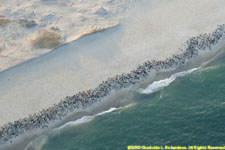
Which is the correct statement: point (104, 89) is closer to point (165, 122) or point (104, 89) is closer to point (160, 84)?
point (160, 84)

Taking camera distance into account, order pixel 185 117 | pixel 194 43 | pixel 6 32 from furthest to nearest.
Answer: pixel 6 32 → pixel 194 43 → pixel 185 117

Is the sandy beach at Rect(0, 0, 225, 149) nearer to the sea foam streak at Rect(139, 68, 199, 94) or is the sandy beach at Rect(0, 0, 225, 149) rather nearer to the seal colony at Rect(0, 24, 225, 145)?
the seal colony at Rect(0, 24, 225, 145)

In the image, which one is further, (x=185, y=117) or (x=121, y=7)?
(x=121, y=7)

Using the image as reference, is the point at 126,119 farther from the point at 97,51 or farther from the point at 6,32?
the point at 6,32

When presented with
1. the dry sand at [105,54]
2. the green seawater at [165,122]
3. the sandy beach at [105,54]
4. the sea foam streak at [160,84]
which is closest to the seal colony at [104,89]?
the sandy beach at [105,54]

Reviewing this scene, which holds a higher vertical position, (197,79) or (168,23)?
(168,23)

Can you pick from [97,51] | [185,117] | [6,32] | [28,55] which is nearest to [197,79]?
[185,117]
